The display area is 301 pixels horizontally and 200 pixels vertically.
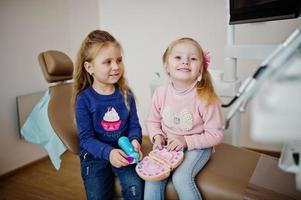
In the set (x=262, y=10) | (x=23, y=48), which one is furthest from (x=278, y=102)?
(x=23, y=48)

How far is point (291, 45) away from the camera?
0.45 metres

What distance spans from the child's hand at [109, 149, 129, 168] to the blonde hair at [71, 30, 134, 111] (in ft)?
0.78

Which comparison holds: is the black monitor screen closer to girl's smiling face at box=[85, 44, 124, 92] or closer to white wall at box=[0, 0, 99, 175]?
girl's smiling face at box=[85, 44, 124, 92]

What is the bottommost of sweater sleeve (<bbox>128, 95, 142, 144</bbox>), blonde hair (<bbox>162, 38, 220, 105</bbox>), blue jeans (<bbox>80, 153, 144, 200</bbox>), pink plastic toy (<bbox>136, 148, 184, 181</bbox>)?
blue jeans (<bbox>80, 153, 144, 200</bbox>)

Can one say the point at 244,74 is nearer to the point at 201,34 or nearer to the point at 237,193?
the point at 201,34

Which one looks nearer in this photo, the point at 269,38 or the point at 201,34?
the point at 269,38

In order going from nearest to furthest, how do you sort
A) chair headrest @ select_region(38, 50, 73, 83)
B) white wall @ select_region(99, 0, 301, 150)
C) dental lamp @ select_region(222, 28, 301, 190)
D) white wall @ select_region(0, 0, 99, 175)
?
dental lamp @ select_region(222, 28, 301, 190) < chair headrest @ select_region(38, 50, 73, 83) < white wall @ select_region(0, 0, 99, 175) < white wall @ select_region(99, 0, 301, 150)

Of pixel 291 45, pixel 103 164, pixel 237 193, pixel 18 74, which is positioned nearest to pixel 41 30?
pixel 18 74

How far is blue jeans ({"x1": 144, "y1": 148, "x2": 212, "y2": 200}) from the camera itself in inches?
38.0

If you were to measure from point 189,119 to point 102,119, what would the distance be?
338 millimetres

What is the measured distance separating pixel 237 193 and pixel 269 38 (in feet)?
4.38

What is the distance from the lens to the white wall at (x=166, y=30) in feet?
6.51

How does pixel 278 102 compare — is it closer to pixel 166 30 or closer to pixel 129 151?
pixel 129 151

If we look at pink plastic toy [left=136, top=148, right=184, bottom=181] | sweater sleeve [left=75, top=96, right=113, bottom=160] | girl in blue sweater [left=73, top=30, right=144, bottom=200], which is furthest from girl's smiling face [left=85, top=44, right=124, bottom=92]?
pink plastic toy [left=136, top=148, right=184, bottom=181]
